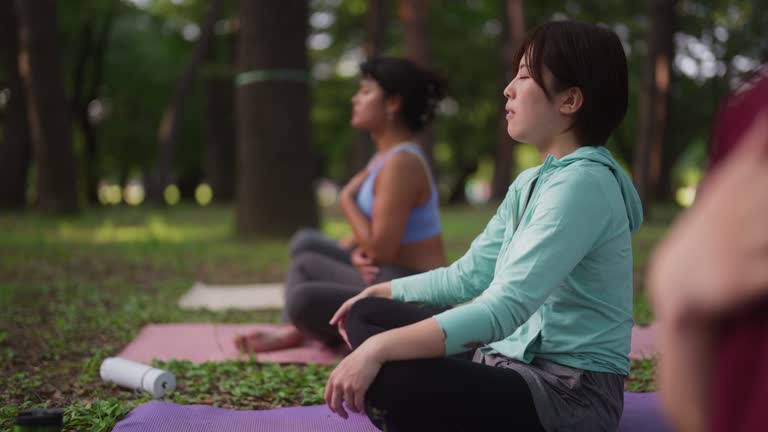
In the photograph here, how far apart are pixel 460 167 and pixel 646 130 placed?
56.2ft

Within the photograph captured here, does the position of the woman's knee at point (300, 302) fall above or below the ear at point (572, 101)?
below

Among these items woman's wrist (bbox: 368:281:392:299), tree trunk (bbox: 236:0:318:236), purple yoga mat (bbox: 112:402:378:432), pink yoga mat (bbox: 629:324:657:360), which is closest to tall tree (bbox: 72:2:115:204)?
tree trunk (bbox: 236:0:318:236)

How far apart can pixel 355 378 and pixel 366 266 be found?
196cm

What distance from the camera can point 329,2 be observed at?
23.2 meters

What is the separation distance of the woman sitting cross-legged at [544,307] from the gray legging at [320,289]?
1250 millimetres

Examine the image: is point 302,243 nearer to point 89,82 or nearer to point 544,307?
point 544,307

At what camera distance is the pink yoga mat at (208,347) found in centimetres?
374

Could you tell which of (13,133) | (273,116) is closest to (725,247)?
Result: (273,116)

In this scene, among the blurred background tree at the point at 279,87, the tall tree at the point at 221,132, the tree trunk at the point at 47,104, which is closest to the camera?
the blurred background tree at the point at 279,87

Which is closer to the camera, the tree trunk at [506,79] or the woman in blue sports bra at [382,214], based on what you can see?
the woman in blue sports bra at [382,214]

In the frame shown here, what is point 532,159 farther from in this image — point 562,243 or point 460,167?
point 562,243

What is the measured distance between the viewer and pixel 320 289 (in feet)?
11.2

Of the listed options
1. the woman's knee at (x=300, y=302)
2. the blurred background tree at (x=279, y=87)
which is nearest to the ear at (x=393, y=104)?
the woman's knee at (x=300, y=302)

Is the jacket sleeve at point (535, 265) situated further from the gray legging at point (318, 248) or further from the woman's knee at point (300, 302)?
the gray legging at point (318, 248)
